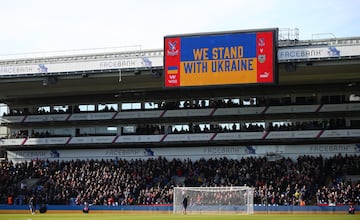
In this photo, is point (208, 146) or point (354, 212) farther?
point (208, 146)

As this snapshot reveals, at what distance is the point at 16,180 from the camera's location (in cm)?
6262

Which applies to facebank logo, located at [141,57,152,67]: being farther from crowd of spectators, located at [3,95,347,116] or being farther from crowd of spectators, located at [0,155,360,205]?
crowd of spectators, located at [0,155,360,205]

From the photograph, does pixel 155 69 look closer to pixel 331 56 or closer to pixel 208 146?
pixel 208 146

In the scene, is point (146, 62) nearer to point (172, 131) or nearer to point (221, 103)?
point (221, 103)

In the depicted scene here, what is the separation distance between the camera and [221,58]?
54250 mm

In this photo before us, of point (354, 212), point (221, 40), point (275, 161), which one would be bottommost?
point (354, 212)

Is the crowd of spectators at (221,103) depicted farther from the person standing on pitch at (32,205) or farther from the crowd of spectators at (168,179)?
the person standing on pitch at (32,205)

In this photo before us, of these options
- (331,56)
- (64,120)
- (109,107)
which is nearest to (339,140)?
(331,56)

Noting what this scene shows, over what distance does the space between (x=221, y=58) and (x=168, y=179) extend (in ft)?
38.1

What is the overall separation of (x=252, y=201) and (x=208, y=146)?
13363 mm

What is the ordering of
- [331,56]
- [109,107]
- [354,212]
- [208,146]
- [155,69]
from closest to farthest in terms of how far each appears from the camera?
[354,212], [331,56], [155,69], [208,146], [109,107]

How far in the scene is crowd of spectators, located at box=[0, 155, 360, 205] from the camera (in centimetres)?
5106

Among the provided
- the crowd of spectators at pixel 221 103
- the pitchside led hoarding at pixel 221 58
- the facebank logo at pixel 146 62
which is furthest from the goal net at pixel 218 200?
the crowd of spectators at pixel 221 103

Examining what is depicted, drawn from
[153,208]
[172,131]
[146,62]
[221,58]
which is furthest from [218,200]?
[172,131]
